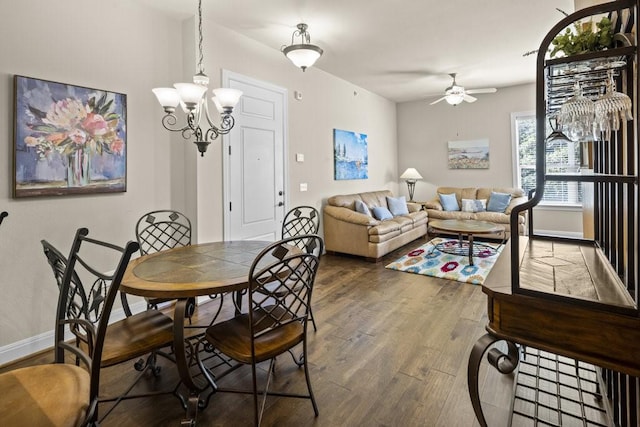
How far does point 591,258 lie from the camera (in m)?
1.55

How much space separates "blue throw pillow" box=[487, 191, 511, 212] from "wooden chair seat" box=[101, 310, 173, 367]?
6.03 m

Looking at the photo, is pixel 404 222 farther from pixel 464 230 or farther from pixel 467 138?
pixel 467 138

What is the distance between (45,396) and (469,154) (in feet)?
24.6

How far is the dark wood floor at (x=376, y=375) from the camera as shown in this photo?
5.82ft

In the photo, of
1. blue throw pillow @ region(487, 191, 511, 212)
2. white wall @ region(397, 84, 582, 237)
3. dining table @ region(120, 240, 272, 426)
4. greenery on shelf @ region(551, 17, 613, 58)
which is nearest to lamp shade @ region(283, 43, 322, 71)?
dining table @ region(120, 240, 272, 426)

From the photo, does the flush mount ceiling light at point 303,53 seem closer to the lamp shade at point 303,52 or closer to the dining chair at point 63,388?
the lamp shade at point 303,52

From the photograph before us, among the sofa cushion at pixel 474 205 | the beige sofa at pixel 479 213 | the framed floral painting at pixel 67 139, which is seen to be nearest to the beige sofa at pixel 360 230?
the beige sofa at pixel 479 213

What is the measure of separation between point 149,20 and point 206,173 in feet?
4.98

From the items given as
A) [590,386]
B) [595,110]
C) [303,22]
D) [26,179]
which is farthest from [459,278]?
[26,179]

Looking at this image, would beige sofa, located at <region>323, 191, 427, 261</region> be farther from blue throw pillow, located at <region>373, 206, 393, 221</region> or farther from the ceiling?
the ceiling

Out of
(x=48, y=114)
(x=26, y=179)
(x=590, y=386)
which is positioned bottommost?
(x=590, y=386)

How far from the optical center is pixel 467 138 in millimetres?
7121

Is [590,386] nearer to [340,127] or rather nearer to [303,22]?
[303,22]

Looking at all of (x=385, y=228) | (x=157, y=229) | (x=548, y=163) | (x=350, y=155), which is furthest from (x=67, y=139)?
(x=548, y=163)
